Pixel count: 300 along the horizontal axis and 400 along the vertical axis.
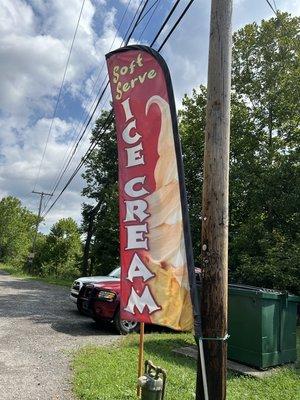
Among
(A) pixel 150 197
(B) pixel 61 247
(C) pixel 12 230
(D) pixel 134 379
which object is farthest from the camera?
(C) pixel 12 230

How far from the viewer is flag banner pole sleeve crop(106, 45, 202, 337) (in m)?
3.99

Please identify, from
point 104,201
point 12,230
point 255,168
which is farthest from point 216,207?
point 12,230

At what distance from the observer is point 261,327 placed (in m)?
7.12

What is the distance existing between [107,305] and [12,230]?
77.7 metres

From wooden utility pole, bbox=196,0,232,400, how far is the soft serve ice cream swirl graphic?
23 cm

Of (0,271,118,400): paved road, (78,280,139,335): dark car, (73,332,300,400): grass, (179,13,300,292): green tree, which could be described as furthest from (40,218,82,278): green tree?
(73,332,300,400): grass

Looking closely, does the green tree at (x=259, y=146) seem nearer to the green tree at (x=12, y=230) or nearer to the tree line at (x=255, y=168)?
the tree line at (x=255, y=168)

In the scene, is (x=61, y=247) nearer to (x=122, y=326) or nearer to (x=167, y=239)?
(x=122, y=326)

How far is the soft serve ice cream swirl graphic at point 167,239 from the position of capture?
394 cm

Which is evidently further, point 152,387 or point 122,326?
point 122,326

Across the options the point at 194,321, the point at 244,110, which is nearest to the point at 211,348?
the point at 194,321

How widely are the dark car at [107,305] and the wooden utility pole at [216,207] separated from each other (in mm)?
6039

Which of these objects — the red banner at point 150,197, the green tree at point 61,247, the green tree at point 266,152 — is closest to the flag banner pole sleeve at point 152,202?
the red banner at point 150,197

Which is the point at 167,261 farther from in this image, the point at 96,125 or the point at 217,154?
the point at 96,125
